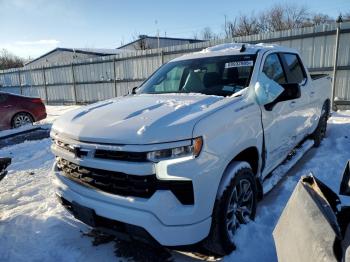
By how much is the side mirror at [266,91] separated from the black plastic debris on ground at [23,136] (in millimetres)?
6964

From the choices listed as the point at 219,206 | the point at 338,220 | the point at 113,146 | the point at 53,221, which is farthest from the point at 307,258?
the point at 53,221

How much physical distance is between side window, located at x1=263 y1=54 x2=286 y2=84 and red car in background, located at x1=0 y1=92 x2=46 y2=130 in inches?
351

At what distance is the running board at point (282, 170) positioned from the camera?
3877mm

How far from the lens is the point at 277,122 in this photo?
3639mm

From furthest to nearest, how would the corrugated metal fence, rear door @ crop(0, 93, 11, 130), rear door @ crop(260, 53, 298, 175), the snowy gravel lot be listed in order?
the corrugated metal fence < rear door @ crop(0, 93, 11, 130) < rear door @ crop(260, 53, 298, 175) < the snowy gravel lot

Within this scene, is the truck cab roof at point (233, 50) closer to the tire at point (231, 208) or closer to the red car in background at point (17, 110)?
the tire at point (231, 208)

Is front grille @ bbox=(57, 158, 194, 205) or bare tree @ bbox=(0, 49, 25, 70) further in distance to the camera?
bare tree @ bbox=(0, 49, 25, 70)

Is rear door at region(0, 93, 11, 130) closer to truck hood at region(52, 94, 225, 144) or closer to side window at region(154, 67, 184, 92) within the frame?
side window at region(154, 67, 184, 92)

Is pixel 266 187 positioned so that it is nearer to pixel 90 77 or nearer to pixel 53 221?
pixel 53 221

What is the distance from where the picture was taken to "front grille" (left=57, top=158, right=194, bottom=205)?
2355 mm

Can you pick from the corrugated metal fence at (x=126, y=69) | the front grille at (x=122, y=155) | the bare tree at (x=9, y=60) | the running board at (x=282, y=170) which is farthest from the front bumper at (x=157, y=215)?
the bare tree at (x=9, y=60)

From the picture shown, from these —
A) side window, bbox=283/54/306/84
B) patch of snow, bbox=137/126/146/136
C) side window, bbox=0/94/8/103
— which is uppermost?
side window, bbox=283/54/306/84

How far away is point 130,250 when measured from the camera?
10.2ft

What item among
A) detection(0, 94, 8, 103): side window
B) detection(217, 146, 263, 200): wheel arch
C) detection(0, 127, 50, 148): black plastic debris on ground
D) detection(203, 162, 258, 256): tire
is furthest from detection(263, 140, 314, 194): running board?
detection(0, 94, 8, 103): side window
